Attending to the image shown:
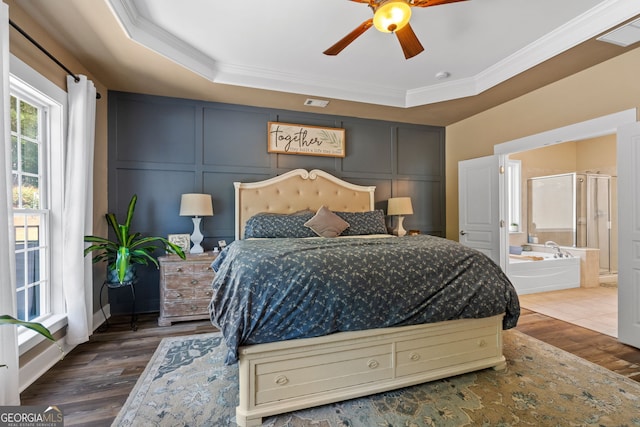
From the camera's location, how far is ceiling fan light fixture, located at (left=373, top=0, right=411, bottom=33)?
1.78m

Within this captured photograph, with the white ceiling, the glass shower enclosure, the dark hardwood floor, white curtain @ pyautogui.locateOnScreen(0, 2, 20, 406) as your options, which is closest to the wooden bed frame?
the dark hardwood floor

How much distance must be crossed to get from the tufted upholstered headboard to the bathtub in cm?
230

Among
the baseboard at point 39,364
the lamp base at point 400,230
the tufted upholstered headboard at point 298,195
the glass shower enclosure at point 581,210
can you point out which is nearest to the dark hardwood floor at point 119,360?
the baseboard at point 39,364

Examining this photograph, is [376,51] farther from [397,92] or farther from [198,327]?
[198,327]

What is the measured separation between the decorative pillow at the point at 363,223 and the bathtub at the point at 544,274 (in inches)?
74.9

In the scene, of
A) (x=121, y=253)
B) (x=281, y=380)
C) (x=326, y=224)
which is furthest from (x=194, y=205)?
(x=281, y=380)

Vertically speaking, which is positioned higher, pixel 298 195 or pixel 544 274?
pixel 298 195

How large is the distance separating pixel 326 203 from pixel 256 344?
260cm

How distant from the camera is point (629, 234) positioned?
8.59ft

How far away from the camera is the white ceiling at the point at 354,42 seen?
7.52 feet

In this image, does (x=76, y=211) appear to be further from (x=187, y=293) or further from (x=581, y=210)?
(x=581, y=210)

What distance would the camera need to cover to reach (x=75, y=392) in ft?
6.19

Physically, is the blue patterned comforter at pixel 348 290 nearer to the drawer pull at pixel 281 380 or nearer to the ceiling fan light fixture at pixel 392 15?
the drawer pull at pixel 281 380

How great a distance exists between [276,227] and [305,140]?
143 centimetres
